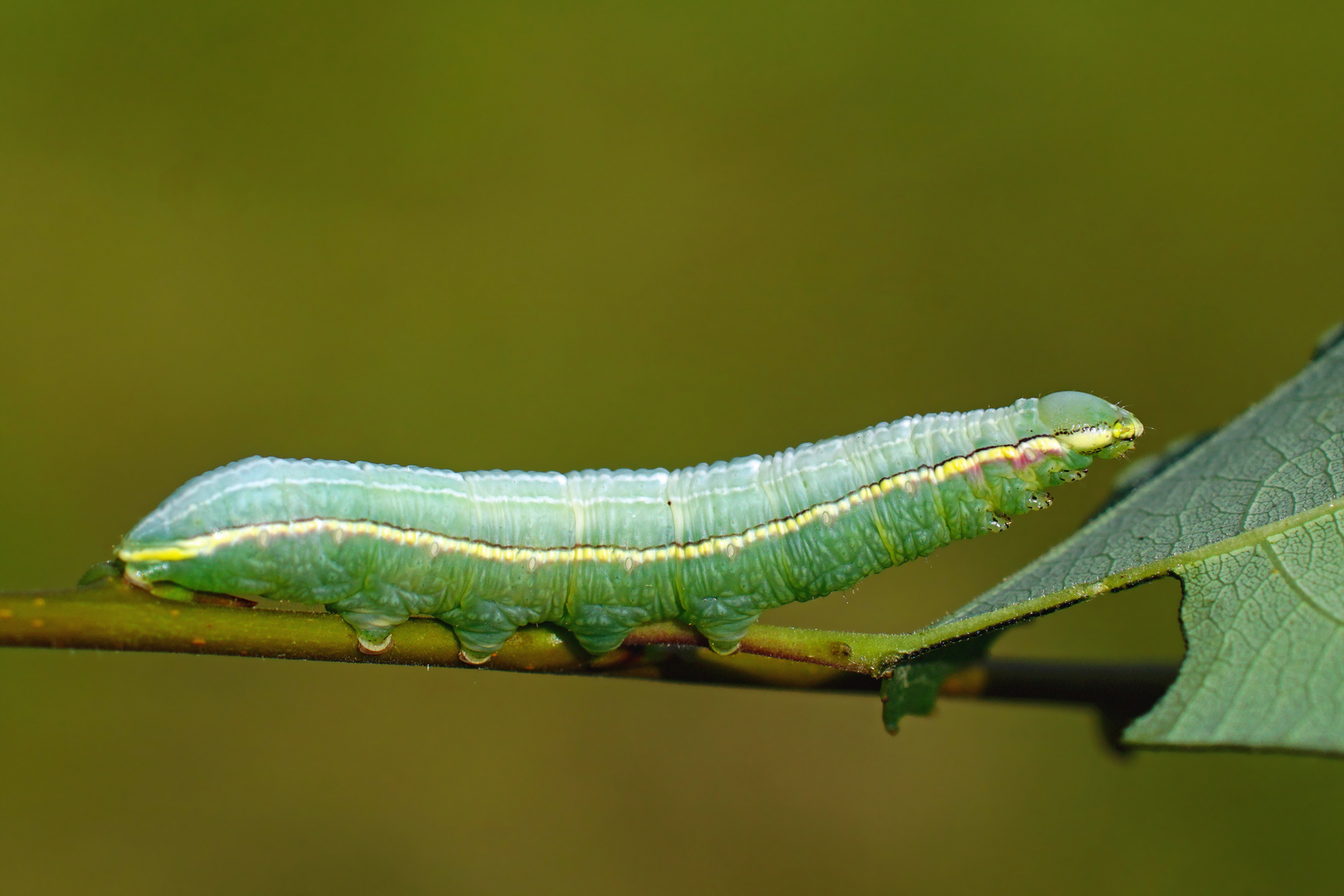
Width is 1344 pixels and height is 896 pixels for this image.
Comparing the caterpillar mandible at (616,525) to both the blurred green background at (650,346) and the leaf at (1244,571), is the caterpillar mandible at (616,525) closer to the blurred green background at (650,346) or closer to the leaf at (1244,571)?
the leaf at (1244,571)

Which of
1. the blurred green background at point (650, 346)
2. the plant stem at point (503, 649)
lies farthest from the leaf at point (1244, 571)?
the blurred green background at point (650, 346)

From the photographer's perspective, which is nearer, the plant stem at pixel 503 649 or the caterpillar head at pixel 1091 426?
the plant stem at pixel 503 649

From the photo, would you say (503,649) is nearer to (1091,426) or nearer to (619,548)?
(619,548)

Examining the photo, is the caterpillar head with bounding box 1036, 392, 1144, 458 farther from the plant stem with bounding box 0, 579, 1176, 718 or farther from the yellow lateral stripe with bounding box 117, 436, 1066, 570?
the plant stem with bounding box 0, 579, 1176, 718

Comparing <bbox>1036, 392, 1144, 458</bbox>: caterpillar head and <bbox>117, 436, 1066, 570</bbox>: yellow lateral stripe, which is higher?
<bbox>1036, 392, 1144, 458</bbox>: caterpillar head

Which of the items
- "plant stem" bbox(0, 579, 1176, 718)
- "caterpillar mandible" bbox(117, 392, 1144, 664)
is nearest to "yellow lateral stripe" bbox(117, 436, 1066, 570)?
"caterpillar mandible" bbox(117, 392, 1144, 664)

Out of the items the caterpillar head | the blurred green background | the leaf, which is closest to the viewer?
→ the leaf

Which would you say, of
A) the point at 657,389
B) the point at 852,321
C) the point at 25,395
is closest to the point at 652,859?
the point at 657,389

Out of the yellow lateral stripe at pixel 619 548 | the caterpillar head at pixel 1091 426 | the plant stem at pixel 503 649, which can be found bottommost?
the plant stem at pixel 503 649
